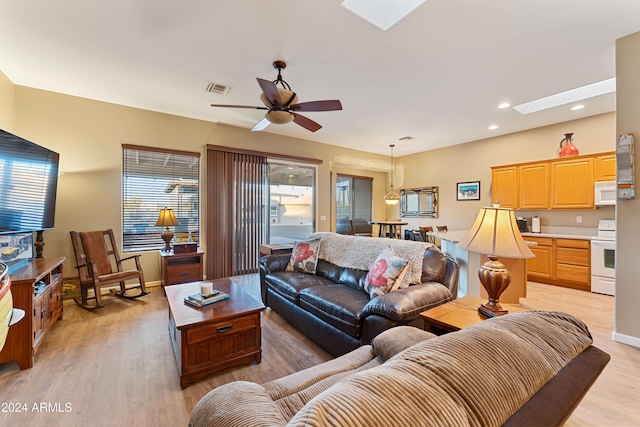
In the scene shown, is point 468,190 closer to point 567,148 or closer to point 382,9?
point 567,148

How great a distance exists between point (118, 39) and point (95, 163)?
7.18 ft

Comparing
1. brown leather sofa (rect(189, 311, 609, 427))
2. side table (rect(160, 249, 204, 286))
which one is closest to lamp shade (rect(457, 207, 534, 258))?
brown leather sofa (rect(189, 311, 609, 427))

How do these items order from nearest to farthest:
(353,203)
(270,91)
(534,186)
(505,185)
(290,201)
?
(270,91) < (534,186) < (505,185) < (290,201) < (353,203)

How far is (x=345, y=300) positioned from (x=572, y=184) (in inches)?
186

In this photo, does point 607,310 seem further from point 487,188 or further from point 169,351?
point 169,351

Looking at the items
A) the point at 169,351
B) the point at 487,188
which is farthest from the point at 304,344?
the point at 487,188

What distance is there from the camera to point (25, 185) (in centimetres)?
261

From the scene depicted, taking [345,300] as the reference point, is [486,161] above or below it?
above

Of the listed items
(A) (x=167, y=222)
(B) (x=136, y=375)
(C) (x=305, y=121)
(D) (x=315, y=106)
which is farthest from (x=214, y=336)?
(A) (x=167, y=222)

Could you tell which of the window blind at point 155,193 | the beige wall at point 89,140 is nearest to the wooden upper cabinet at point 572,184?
the beige wall at point 89,140

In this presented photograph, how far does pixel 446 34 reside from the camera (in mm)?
2439

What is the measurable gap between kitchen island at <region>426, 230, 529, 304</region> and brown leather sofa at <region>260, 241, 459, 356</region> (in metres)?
0.74

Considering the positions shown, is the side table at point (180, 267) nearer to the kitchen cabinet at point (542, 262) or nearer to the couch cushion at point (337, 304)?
the couch cushion at point (337, 304)

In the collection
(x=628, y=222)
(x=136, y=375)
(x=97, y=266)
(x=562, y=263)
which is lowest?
(x=136, y=375)
